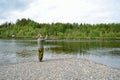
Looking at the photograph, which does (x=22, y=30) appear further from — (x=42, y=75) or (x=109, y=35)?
(x=42, y=75)

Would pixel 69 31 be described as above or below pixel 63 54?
above

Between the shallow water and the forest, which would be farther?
the forest

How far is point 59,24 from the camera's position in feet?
607

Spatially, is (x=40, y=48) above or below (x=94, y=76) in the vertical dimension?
above

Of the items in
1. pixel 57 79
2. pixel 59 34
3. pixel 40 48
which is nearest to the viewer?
pixel 57 79

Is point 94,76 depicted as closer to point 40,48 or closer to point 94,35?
point 40,48

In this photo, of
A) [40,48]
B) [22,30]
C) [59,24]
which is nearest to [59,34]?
[59,24]

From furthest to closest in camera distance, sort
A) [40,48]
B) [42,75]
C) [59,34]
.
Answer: [59,34] < [40,48] < [42,75]

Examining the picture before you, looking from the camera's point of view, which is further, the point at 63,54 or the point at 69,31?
the point at 69,31

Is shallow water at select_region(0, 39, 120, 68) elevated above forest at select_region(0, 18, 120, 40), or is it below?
below

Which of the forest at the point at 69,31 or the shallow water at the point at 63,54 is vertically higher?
the forest at the point at 69,31

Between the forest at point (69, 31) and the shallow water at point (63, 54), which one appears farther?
the forest at point (69, 31)

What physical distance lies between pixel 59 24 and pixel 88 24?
27.5 m

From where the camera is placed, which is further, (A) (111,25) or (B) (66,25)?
(B) (66,25)
